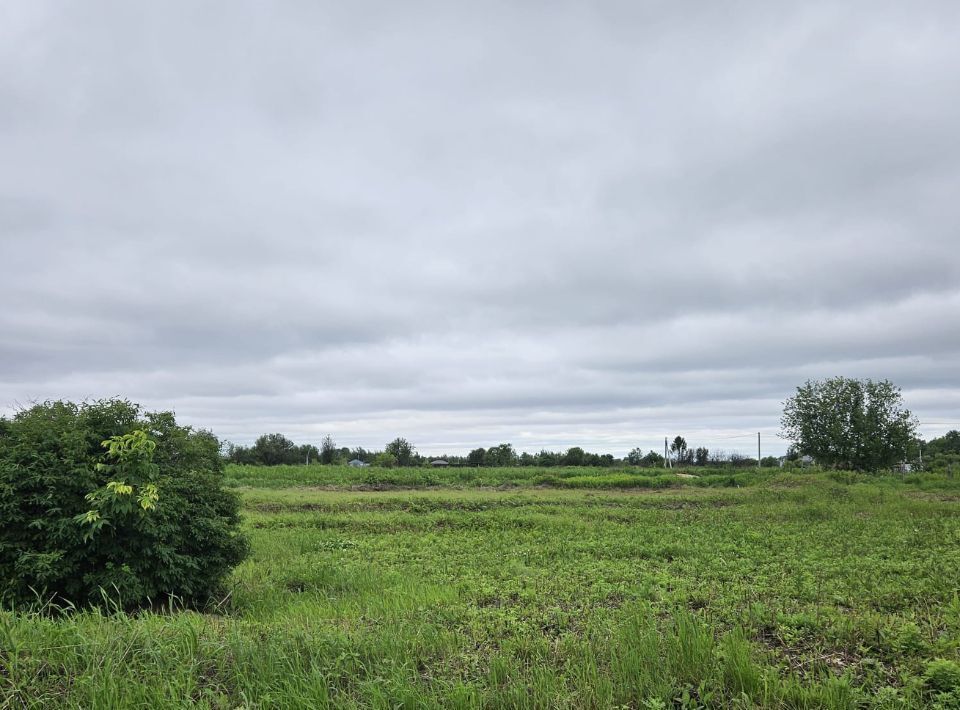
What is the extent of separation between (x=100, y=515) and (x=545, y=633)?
5636mm

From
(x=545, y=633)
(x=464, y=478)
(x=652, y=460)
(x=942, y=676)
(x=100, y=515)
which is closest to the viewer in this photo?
(x=942, y=676)

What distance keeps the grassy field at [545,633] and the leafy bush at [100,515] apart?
554mm

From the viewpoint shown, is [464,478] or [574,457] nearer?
[464,478]

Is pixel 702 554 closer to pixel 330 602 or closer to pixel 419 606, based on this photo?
Result: pixel 419 606

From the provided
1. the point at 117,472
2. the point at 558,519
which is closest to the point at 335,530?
the point at 558,519

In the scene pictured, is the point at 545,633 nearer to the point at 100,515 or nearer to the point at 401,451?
the point at 100,515

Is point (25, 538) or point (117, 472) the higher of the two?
point (117, 472)

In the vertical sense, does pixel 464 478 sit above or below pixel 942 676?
below

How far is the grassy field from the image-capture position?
14.5 ft

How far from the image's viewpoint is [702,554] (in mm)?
11250

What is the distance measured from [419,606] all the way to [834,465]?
46915mm

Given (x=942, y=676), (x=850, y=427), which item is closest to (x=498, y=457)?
(x=850, y=427)

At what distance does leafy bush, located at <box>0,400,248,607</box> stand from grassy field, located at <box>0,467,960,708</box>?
0.55 meters

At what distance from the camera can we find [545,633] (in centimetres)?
596
